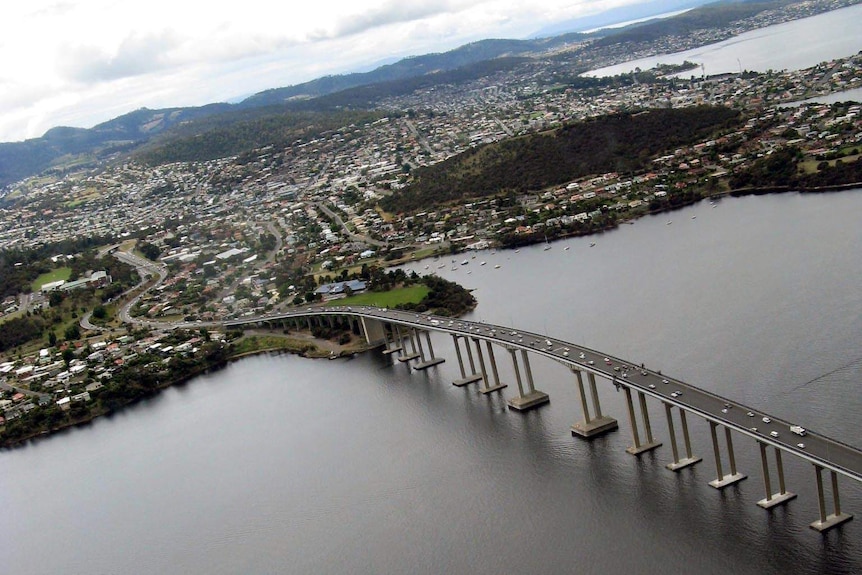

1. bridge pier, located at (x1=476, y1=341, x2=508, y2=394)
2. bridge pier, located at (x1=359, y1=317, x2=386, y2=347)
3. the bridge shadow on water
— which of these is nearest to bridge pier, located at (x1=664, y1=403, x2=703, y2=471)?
the bridge shadow on water

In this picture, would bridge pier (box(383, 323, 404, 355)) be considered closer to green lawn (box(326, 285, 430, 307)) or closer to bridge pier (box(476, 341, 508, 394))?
green lawn (box(326, 285, 430, 307))

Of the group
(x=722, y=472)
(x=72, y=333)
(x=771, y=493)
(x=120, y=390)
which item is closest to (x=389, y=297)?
(x=120, y=390)

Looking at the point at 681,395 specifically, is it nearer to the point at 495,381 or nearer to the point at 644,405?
the point at 644,405

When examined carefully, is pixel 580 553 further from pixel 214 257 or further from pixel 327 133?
pixel 327 133

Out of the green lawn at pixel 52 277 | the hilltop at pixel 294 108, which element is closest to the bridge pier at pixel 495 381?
the green lawn at pixel 52 277

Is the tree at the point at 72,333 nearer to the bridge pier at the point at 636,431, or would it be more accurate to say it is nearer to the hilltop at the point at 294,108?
the bridge pier at the point at 636,431

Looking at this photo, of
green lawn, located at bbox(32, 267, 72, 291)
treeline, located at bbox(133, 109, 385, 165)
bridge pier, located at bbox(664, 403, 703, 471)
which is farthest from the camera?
treeline, located at bbox(133, 109, 385, 165)

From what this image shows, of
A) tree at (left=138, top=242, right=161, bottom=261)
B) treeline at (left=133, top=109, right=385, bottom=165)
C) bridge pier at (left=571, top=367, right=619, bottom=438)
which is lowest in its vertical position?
bridge pier at (left=571, top=367, right=619, bottom=438)
